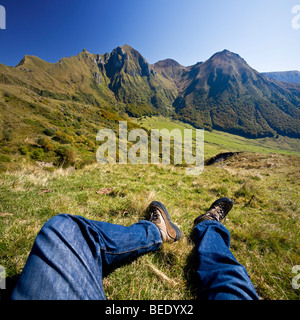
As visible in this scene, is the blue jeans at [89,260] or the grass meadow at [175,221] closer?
the blue jeans at [89,260]

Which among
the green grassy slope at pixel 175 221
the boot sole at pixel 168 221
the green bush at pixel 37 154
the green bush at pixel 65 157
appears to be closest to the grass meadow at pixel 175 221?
the green grassy slope at pixel 175 221

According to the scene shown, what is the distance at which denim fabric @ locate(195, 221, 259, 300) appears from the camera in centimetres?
A: 147

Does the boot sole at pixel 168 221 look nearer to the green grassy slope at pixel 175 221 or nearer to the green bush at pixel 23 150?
the green grassy slope at pixel 175 221

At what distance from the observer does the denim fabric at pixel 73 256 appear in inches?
45.7

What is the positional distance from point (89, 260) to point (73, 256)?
0.69 ft

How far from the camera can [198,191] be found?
5730 millimetres

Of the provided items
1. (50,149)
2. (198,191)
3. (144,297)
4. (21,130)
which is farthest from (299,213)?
(21,130)

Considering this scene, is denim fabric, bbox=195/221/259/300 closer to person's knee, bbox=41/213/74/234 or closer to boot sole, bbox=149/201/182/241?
boot sole, bbox=149/201/182/241

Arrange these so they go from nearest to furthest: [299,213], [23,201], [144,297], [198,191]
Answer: [144,297] → [23,201] → [299,213] → [198,191]

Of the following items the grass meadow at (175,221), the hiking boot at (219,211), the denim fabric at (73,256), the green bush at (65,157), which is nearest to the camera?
the denim fabric at (73,256)

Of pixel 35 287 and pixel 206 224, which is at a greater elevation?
pixel 35 287

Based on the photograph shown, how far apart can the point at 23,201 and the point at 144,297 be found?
→ 3396mm
